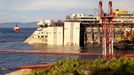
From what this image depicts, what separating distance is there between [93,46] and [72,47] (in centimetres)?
860

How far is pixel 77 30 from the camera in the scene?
139000 mm

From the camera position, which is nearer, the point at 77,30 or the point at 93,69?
the point at 93,69

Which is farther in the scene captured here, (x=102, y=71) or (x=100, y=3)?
(x=100, y=3)

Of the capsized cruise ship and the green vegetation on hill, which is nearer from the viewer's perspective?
the green vegetation on hill

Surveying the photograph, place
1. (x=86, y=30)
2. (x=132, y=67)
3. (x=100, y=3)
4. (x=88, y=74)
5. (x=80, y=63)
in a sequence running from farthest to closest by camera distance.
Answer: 1. (x=86, y=30)
2. (x=100, y=3)
3. (x=80, y=63)
4. (x=132, y=67)
5. (x=88, y=74)

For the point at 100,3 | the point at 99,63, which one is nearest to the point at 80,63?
the point at 99,63

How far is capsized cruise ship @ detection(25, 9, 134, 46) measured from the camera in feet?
456

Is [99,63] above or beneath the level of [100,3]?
beneath

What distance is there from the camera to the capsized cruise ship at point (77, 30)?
139 meters

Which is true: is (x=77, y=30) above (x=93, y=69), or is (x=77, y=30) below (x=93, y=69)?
below

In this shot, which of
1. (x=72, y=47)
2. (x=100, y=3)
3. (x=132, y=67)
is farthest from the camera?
(x=72, y=47)

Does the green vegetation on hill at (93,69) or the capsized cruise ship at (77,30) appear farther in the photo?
the capsized cruise ship at (77,30)

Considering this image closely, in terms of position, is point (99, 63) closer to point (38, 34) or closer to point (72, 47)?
point (72, 47)

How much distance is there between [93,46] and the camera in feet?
450
